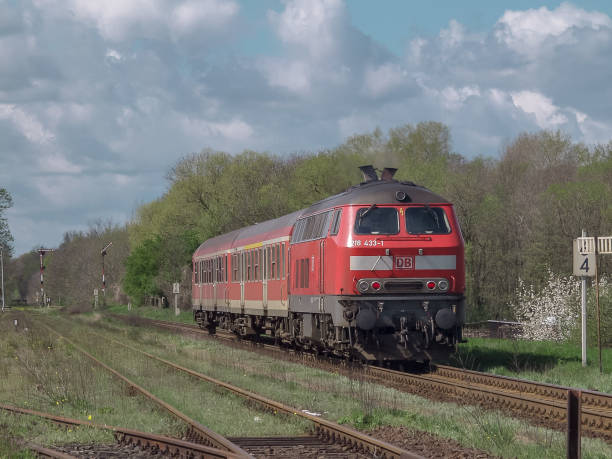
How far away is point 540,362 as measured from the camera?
18750 millimetres

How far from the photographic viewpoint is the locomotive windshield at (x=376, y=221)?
16.9 meters

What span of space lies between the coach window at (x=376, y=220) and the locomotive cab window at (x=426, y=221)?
0.28 metres

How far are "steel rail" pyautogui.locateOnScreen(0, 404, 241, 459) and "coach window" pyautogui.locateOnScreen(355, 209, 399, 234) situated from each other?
23.4 feet

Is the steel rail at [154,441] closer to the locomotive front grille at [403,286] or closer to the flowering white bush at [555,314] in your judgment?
the locomotive front grille at [403,286]

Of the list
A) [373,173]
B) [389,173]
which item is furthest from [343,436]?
[373,173]

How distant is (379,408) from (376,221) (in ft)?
19.0

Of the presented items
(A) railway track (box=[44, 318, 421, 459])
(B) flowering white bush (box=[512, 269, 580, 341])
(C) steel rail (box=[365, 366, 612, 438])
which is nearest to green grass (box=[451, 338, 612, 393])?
(C) steel rail (box=[365, 366, 612, 438])

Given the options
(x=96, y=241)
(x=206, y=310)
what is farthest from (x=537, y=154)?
(x=96, y=241)

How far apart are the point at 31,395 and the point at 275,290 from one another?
919cm

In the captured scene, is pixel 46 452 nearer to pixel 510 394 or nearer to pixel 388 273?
pixel 510 394

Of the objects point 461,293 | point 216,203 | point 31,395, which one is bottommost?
point 31,395

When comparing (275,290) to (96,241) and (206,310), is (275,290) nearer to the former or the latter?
(206,310)

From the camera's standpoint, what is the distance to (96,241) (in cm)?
11088

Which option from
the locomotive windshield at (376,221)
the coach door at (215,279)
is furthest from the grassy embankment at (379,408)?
the coach door at (215,279)
